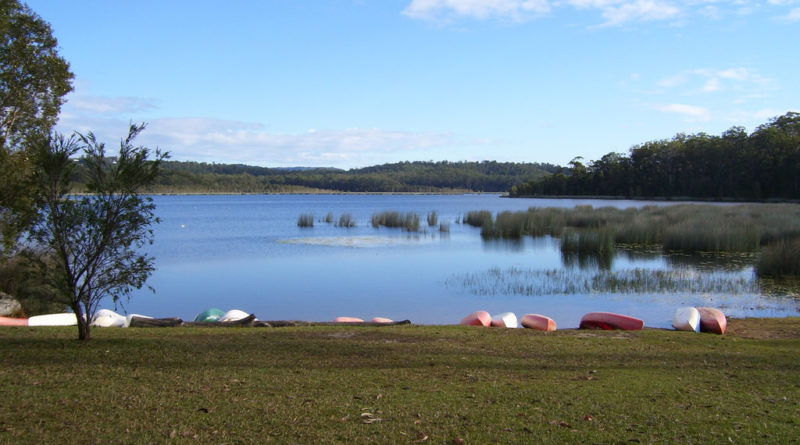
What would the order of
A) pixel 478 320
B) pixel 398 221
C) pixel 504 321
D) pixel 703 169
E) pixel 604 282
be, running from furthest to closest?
1. pixel 703 169
2. pixel 398 221
3. pixel 604 282
4. pixel 504 321
5. pixel 478 320

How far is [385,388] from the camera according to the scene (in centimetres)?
607

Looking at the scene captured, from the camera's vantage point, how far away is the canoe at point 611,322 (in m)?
11.2

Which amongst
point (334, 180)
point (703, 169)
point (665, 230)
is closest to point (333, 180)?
point (334, 180)

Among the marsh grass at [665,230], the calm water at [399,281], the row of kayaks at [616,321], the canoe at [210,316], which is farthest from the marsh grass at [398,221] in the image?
the row of kayaks at [616,321]

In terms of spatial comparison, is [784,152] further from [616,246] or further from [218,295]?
[218,295]

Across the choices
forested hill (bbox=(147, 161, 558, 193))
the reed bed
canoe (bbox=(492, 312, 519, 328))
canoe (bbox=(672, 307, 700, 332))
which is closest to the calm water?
the reed bed

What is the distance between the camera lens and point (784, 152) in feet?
249

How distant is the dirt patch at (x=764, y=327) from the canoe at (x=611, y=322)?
5.45 feet

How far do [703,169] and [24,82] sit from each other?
312 feet

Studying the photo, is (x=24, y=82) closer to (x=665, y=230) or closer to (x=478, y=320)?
(x=478, y=320)

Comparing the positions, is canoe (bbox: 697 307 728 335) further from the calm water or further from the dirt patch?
the calm water

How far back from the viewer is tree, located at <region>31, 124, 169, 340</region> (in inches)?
308

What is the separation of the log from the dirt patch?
9.81 m

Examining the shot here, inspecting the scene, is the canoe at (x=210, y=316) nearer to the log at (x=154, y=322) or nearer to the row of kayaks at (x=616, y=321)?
the log at (x=154, y=322)
